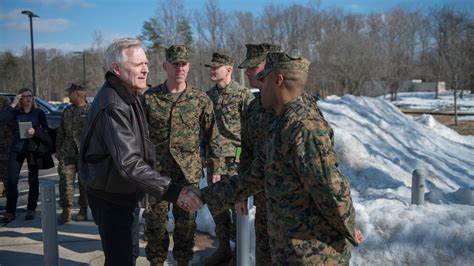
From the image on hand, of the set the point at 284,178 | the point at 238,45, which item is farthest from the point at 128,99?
the point at 238,45

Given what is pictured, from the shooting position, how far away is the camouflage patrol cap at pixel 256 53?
4129mm

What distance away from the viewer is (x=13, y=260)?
16.1 ft

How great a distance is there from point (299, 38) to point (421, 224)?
56.3 metres

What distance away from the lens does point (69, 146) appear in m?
6.27

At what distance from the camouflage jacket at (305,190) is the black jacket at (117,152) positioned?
832 millimetres

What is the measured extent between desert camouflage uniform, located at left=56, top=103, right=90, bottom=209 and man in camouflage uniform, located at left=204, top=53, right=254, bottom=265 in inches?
85.4

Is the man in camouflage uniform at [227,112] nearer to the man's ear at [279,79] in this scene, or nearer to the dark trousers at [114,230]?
the dark trousers at [114,230]

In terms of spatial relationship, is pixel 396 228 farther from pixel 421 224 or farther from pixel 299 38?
pixel 299 38

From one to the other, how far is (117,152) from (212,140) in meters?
1.89

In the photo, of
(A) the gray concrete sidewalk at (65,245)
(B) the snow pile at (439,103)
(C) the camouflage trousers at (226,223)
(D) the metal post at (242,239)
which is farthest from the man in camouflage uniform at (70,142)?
(B) the snow pile at (439,103)

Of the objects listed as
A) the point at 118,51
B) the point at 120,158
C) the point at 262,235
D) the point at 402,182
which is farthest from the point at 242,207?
the point at 402,182

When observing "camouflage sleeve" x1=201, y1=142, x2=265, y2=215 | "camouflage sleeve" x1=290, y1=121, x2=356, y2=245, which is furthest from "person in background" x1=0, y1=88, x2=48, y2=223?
"camouflage sleeve" x1=290, y1=121, x2=356, y2=245

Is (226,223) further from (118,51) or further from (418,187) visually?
(118,51)

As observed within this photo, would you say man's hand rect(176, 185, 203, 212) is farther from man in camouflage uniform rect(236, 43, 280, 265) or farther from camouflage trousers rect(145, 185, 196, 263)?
camouflage trousers rect(145, 185, 196, 263)
